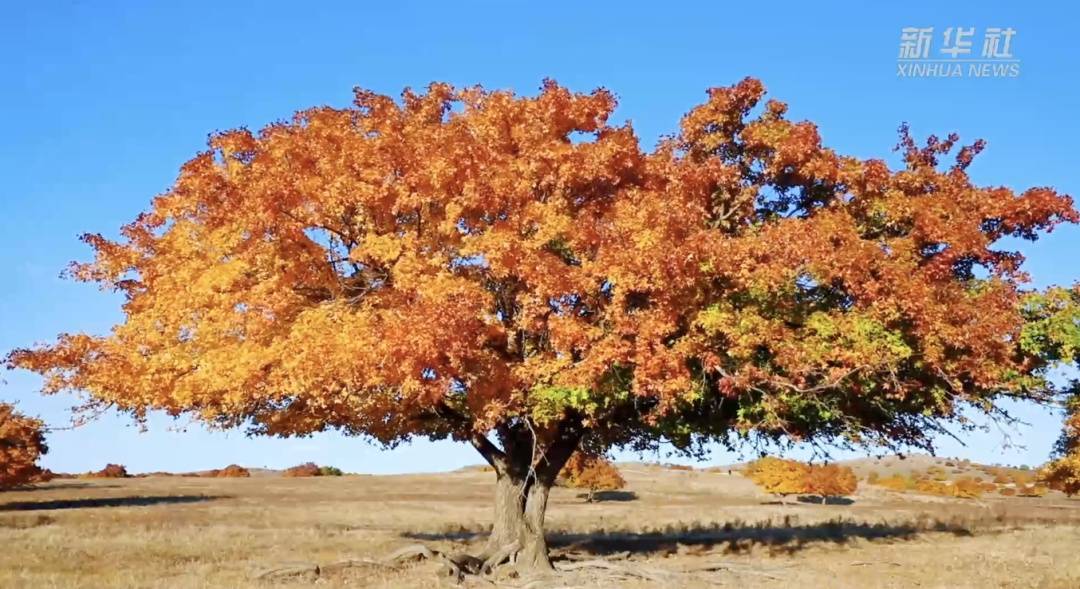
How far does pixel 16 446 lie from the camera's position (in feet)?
201

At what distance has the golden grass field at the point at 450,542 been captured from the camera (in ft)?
83.6

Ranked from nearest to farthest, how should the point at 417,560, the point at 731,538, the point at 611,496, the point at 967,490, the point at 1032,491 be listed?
the point at 417,560
the point at 731,538
the point at 611,496
the point at 967,490
the point at 1032,491

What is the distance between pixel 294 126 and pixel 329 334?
23.2ft

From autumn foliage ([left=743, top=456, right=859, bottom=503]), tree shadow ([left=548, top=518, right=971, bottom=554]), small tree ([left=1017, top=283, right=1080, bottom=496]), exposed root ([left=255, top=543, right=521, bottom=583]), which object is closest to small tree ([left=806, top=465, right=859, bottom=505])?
autumn foliage ([left=743, top=456, right=859, bottom=503])

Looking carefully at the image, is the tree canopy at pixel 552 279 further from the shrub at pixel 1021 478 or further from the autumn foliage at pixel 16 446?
the shrub at pixel 1021 478

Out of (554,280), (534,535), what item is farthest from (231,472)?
(554,280)

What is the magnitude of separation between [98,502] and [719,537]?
4943 centimetres

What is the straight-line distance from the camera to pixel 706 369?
895 inches

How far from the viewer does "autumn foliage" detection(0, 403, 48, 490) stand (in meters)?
60.2

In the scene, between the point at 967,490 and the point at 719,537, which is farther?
the point at 967,490

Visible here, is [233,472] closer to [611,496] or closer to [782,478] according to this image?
[611,496]

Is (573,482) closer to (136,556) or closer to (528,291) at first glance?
(136,556)

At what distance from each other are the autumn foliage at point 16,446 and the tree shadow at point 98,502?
283 cm

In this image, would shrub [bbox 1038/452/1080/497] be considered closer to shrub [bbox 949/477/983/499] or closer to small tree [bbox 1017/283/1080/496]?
small tree [bbox 1017/283/1080/496]
